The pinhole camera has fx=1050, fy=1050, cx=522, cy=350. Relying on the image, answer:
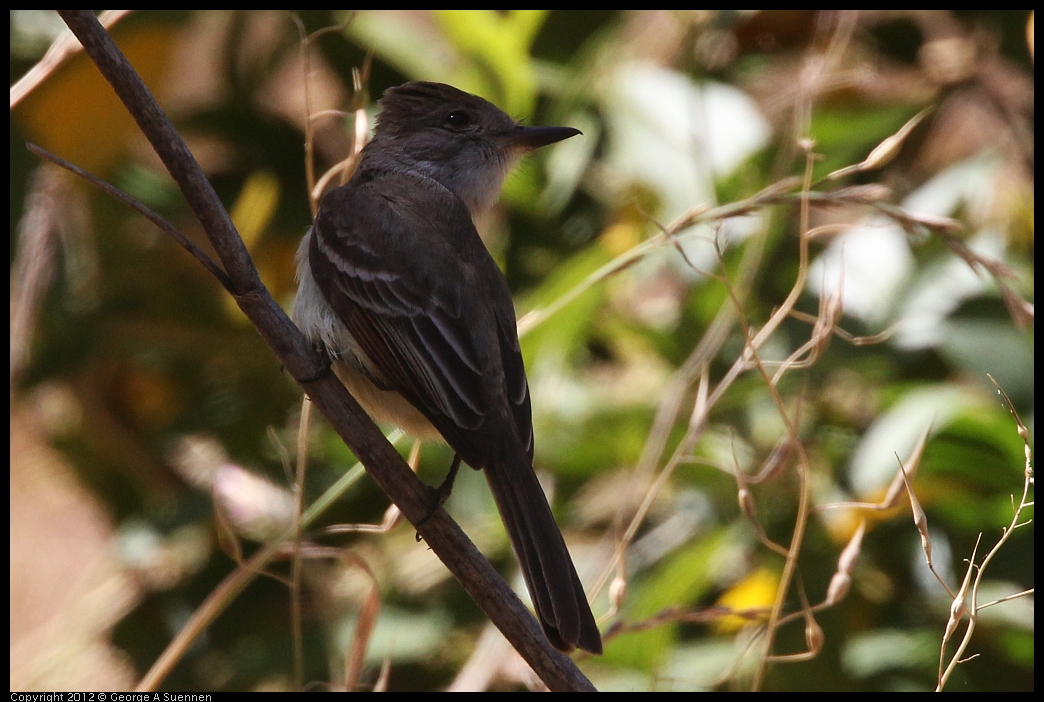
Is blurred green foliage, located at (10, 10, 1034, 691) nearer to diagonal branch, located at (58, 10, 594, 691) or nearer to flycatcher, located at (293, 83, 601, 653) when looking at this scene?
flycatcher, located at (293, 83, 601, 653)

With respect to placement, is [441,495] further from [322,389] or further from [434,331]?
[434,331]

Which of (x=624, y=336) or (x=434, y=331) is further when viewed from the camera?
(x=624, y=336)

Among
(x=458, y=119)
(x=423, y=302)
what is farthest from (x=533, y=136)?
(x=423, y=302)

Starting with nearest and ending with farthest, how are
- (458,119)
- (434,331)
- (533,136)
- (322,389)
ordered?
(322,389) → (434,331) → (533,136) → (458,119)

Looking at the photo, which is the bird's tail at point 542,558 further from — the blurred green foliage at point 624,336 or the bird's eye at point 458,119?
the bird's eye at point 458,119

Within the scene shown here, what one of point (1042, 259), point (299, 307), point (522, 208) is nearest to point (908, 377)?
point (1042, 259)

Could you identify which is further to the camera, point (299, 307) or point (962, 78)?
point (962, 78)

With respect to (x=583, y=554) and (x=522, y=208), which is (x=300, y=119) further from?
(x=583, y=554)
